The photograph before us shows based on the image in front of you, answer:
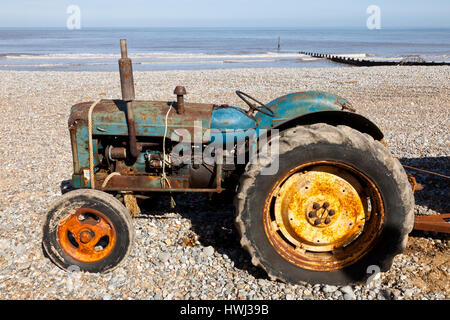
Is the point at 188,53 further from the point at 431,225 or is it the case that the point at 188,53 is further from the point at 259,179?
the point at 259,179

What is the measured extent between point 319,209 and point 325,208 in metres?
0.05

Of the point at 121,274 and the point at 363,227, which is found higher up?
the point at 363,227

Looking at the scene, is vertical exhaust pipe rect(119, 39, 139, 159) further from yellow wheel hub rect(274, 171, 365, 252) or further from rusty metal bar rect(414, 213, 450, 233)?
rusty metal bar rect(414, 213, 450, 233)

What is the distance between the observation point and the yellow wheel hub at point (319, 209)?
127 inches

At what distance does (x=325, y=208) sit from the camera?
324 cm

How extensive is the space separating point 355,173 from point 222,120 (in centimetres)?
131

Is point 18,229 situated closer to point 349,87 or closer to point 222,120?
point 222,120


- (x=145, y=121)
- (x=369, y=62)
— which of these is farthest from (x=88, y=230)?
(x=369, y=62)

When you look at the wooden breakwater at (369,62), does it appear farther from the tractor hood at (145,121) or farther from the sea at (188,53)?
the tractor hood at (145,121)

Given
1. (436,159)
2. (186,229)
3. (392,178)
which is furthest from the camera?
(436,159)

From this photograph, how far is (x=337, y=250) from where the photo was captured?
3.30 m

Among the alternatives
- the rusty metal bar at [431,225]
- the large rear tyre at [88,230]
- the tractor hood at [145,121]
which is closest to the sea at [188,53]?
the tractor hood at [145,121]

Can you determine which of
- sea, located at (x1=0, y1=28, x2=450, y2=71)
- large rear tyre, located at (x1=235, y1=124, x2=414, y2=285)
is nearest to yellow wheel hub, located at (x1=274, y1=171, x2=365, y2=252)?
large rear tyre, located at (x1=235, y1=124, x2=414, y2=285)
